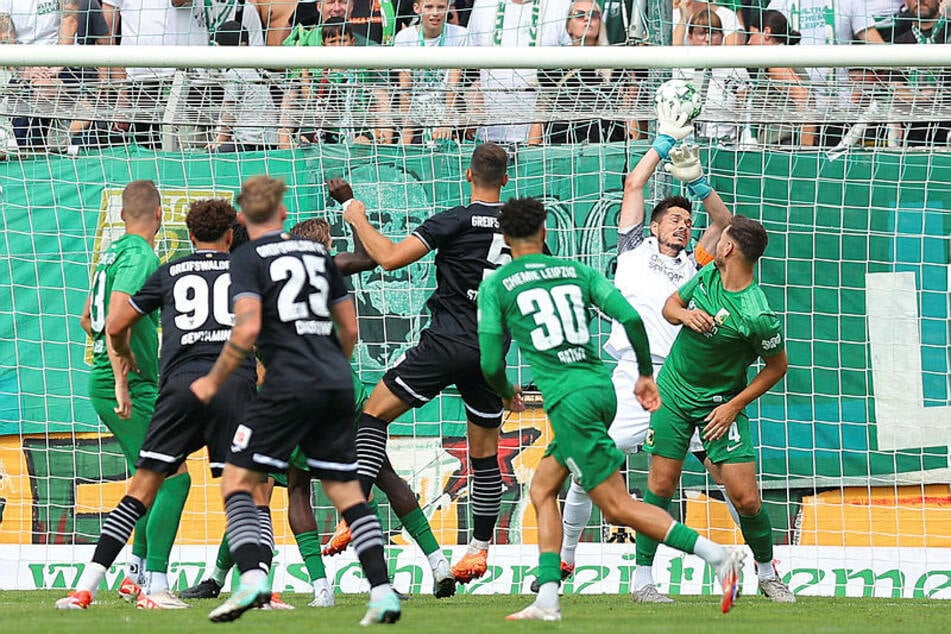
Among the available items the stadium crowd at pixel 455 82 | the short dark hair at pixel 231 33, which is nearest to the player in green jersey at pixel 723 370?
the stadium crowd at pixel 455 82

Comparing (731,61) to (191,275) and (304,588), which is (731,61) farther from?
(304,588)

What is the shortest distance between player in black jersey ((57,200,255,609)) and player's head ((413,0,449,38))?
366 cm

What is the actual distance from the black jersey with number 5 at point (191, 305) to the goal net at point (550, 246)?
2.83 m

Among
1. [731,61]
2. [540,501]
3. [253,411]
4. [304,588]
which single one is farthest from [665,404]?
[304,588]

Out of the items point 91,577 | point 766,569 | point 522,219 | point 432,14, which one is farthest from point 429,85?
point 91,577

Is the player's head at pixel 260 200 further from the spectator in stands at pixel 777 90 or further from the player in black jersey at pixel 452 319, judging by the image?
the spectator in stands at pixel 777 90

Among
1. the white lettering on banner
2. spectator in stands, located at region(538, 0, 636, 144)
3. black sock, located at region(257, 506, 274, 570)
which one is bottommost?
the white lettering on banner

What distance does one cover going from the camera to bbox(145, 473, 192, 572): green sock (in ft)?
26.8

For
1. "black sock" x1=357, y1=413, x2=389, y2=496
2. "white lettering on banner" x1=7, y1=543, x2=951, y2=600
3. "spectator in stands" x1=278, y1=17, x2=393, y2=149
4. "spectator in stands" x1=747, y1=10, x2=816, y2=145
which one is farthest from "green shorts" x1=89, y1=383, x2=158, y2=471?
"spectator in stands" x1=747, y1=10, x2=816, y2=145

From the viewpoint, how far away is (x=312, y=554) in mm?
8594

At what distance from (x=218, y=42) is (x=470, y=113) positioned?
6.68ft

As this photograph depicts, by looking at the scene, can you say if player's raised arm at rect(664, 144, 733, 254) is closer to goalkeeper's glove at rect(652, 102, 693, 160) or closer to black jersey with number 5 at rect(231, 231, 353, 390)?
goalkeeper's glove at rect(652, 102, 693, 160)

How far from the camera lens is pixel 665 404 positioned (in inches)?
337

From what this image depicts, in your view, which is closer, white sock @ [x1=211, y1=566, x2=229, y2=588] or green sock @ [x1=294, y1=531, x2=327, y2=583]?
green sock @ [x1=294, y1=531, x2=327, y2=583]
